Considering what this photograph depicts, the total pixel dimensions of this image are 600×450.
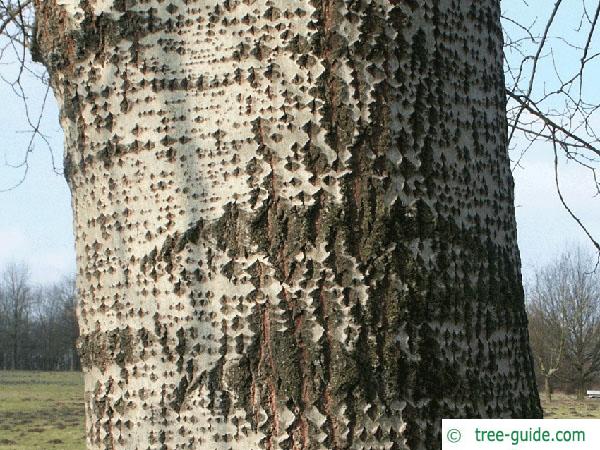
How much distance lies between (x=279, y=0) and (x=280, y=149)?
8.8 inches

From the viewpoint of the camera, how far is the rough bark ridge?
1.03 meters

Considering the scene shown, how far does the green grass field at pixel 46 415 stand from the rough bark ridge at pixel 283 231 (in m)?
10.3

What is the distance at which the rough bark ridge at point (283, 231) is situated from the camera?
103cm

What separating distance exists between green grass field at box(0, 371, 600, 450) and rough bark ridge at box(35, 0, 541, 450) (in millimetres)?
10327

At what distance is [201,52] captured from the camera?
1.08 m

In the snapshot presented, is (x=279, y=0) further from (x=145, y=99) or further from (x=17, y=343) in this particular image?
(x=17, y=343)

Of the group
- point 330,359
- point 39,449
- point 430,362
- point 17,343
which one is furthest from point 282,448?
point 17,343

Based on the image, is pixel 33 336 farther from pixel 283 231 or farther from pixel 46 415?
pixel 283 231

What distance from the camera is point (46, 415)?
23.5 m

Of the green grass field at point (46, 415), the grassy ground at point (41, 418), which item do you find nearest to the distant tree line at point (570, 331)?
the green grass field at point (46, 415)
